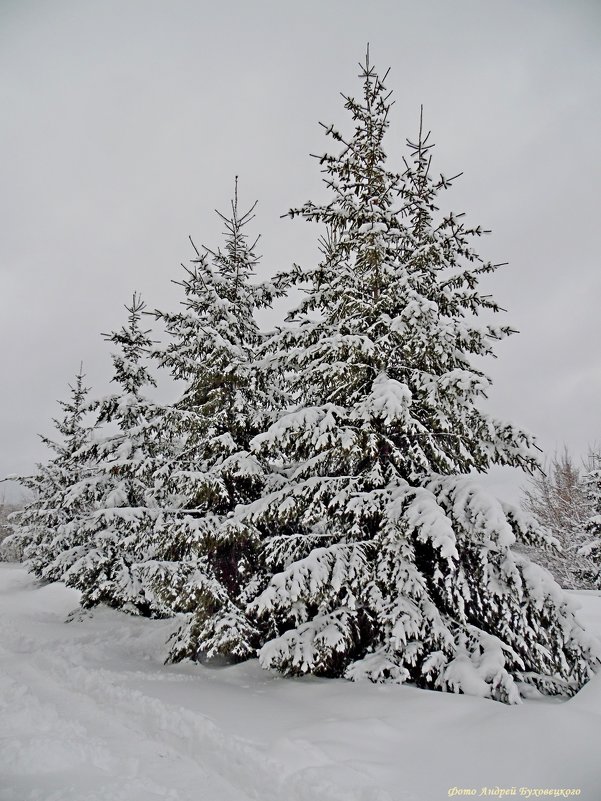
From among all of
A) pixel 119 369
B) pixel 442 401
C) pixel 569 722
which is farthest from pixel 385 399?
pixel 119 369

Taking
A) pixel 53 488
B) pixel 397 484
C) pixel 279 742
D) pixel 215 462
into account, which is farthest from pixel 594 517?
pixel 53 488

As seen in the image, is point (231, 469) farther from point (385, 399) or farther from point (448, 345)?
point (448, 345)

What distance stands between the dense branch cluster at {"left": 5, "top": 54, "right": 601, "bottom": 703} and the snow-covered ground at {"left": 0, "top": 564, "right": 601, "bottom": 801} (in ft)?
2.22

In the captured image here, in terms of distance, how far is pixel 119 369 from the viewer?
46.6 ft

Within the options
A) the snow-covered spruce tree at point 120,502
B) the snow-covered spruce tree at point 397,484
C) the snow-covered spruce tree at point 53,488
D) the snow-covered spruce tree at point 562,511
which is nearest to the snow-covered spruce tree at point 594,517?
the snow-covered spruce tree at point 562,511

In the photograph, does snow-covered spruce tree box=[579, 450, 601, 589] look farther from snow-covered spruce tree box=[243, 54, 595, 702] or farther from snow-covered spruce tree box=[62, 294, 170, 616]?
snow-covered spruce tree box=[62, 294, 170, 616]

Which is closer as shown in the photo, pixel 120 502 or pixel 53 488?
→ pixel 120 502

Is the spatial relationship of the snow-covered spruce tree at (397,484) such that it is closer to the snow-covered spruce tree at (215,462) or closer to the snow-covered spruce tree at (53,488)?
the snow-covered spruce tree at (215,462)

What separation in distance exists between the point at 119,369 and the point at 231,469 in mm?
7802

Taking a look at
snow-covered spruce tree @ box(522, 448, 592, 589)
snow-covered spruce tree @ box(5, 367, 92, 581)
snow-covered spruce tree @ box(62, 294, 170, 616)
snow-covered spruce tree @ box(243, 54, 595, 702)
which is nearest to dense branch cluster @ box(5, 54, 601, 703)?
snow-covered spruce tree @ box(243, 54, 595, 702)

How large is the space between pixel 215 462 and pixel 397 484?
173 inches

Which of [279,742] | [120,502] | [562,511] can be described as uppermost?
[562,511]

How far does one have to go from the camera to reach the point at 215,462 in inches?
375

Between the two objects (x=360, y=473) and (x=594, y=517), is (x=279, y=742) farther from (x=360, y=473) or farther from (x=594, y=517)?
(x=594, y=517)
